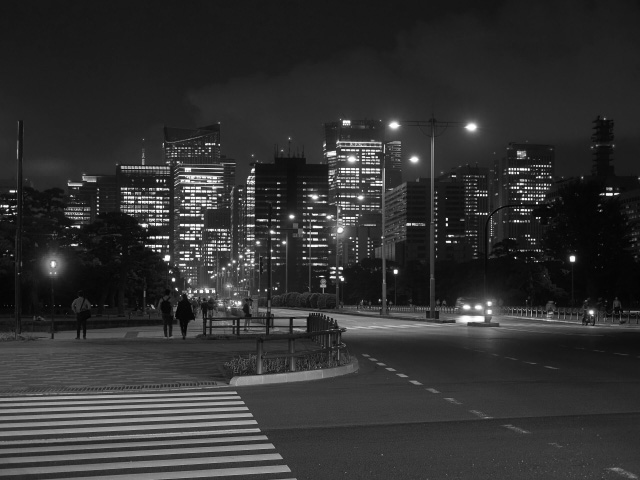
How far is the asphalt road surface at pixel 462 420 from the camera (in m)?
9.29

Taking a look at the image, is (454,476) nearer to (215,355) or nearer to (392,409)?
(392,409)

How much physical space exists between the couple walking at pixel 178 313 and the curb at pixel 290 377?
13.9 m

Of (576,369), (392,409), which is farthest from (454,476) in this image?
(576,369)

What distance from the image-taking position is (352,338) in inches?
1487

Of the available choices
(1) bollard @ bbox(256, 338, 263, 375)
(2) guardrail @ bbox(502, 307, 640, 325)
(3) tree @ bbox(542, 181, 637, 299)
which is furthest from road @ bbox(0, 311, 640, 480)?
(3) tree @ bbox(542, 181, 637, 299)

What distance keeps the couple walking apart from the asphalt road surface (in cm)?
1203

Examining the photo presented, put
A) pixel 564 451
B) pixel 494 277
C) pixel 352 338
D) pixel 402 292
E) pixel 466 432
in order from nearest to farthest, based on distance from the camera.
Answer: pixel 564 451 < pixel 466 432 < pixel 352 338 < pixel 494 277 < pixel 402 292

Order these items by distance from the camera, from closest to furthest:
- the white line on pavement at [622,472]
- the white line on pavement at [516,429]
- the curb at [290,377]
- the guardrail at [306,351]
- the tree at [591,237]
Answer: the white line on pavement at [622,472], the white line on pavement at [516,429], the curb at [290,377], the guardrail at [306,351], the tree at [591,237]

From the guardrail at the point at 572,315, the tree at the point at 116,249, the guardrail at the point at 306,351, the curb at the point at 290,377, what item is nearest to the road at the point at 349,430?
the curb at the point at 290,377

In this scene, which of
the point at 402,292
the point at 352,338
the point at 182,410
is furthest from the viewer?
the point at 402,292

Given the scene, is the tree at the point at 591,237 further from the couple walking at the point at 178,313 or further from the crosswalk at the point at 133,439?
the crosswalk at the point at 133,439

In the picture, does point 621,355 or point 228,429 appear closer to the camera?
point 228,429

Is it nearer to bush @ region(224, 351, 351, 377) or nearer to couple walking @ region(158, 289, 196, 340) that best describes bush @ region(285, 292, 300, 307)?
couple walking @ region(158, 289, 196, 340)

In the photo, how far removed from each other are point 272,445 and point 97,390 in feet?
22.7
